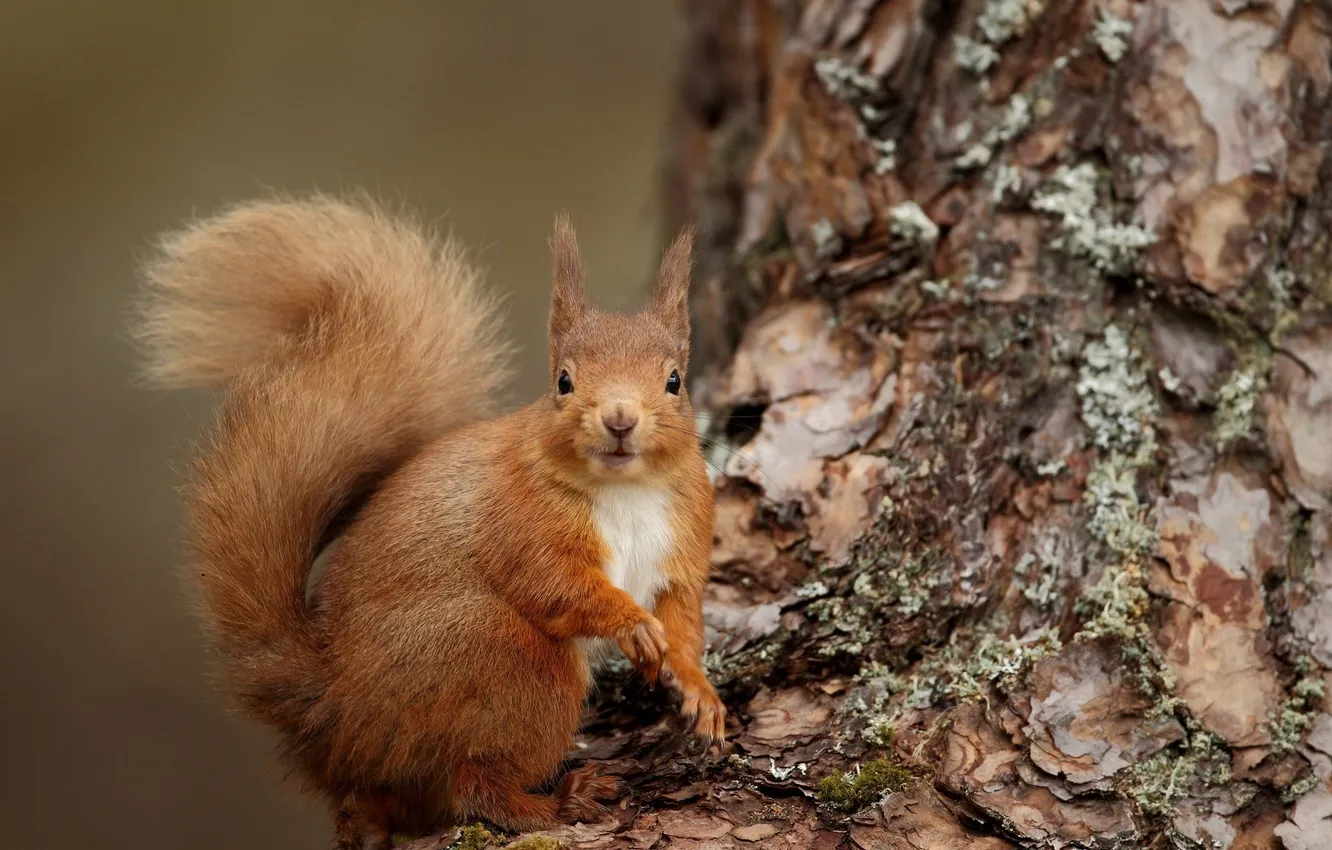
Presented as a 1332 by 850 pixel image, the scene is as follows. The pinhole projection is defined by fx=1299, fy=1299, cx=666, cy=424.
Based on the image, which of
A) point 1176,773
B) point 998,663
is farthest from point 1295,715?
point 998,663

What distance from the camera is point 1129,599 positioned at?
2479mm

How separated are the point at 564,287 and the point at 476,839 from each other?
106cm

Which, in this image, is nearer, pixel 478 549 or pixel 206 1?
pixel 478 549

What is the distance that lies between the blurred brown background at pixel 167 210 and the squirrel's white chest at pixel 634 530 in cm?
196

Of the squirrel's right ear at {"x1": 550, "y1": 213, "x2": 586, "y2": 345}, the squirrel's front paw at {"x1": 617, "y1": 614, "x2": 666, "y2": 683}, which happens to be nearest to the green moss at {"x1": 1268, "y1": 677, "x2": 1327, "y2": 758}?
the squirrel's front paw at {"x1": 617, "y1": 614, "x2": 666, "y2": 683}

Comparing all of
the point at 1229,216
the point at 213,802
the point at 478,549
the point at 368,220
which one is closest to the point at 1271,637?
the point at 1229,216

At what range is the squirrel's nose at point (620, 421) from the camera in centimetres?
231

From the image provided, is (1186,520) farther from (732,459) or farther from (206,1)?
(206,1)

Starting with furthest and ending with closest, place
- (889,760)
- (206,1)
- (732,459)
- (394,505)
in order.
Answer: (206,1), (732,459), (394,505), (889,760)

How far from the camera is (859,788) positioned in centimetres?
226

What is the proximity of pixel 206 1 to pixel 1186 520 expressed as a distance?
4.95 meters

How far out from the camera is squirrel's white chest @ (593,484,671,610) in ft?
8.11

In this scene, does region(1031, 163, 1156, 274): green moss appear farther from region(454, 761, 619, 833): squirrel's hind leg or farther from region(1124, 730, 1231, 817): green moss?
region(454, 761, 619, 833): squirrel's hind leg

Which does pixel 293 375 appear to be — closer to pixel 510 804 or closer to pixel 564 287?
pixel 564 287
